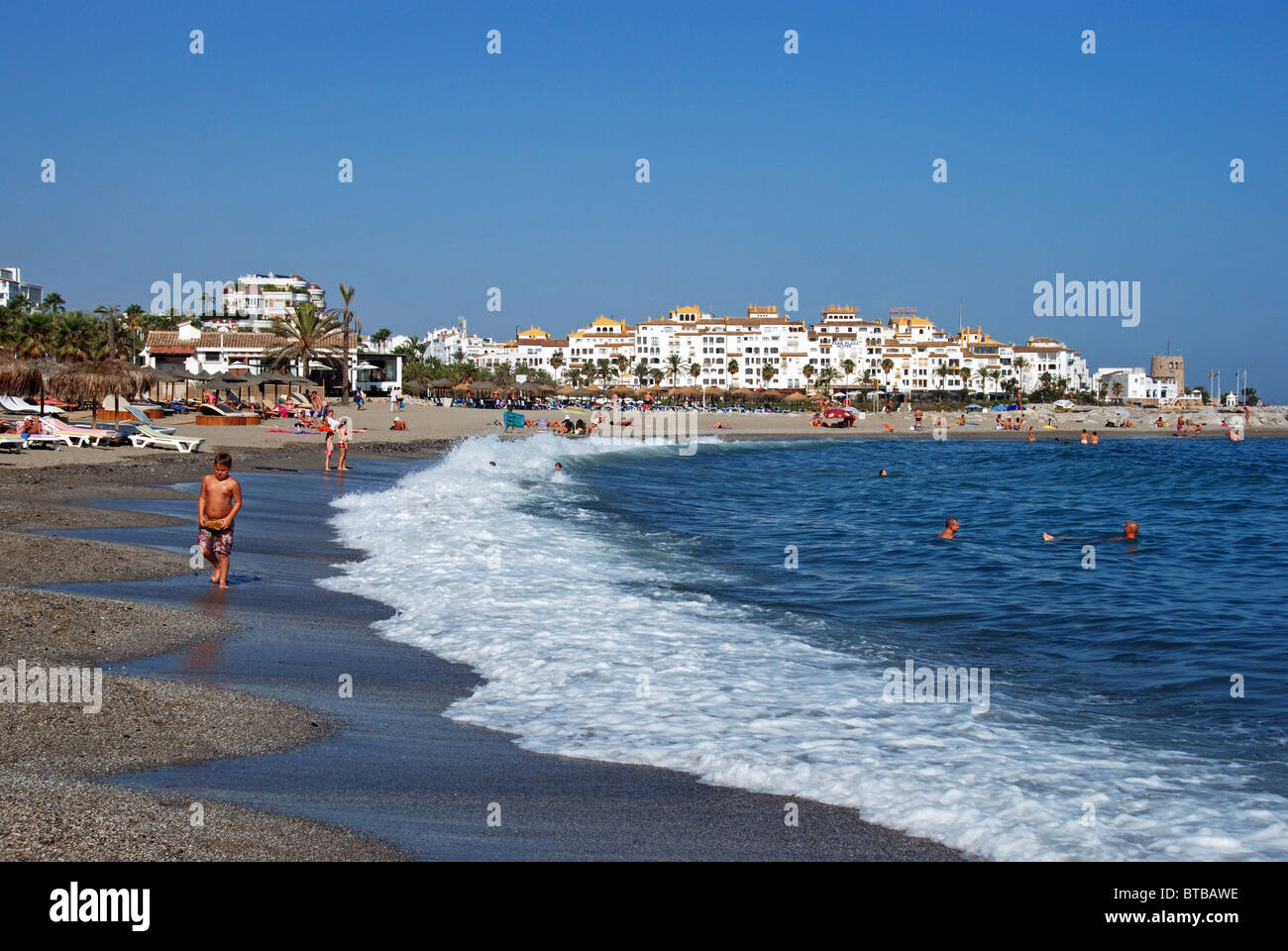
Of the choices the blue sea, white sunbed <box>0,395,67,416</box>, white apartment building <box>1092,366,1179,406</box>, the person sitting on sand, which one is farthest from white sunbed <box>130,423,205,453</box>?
white apartment building <box>1092,366,1179,406</box>

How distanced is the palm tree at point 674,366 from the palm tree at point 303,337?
79751 millimetres

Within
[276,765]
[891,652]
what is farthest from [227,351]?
[276,765]

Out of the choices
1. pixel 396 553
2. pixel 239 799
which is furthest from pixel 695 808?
pixel 396 553

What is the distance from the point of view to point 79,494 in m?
17.1

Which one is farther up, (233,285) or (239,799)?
(233,285)

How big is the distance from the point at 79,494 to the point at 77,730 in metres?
13.0

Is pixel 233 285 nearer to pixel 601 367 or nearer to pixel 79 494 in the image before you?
pixel 601 367

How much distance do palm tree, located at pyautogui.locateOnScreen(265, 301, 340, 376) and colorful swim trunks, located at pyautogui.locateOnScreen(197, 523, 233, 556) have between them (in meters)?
60.8

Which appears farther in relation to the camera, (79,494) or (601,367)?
(601,367)

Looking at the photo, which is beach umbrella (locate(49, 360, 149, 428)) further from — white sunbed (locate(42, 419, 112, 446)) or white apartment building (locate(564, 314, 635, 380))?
white apartment building (locate(564, 314, 635, 380))

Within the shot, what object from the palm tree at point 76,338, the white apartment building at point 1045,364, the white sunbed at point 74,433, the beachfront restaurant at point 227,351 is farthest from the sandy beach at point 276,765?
the white apartment building at point 1045,364

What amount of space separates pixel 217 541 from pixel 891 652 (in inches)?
251

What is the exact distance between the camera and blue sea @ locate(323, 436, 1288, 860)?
18.2 feet

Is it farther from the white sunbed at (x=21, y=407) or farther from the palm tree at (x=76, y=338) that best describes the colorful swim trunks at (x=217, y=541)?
the palm tree at (x=76, y=338)
